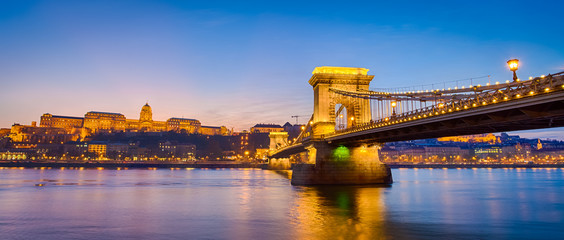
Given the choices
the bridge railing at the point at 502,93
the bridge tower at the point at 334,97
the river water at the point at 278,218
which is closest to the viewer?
the bridge railing at the point at 502,93

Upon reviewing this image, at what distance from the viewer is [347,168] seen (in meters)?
41.4

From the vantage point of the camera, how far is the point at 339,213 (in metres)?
24.9

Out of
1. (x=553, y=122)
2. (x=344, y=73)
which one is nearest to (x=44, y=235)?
(x=553, y=122)

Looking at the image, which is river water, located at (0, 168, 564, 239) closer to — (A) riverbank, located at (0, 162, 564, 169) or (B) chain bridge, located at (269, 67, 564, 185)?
(B) chain bridge, located at (269, 67, 564, 185)

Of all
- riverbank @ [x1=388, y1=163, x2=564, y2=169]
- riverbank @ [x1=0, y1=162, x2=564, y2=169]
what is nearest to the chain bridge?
riverbank @ [x1=0, y1=162, x2=564, y2=169]

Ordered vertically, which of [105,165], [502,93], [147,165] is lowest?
[105,165]

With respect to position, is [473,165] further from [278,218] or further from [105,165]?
[278,218]

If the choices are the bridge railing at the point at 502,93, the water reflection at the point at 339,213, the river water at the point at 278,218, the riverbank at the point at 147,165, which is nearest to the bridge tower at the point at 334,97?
the water reflection at the point at 339,213

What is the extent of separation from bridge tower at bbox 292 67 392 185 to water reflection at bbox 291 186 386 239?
2.11m

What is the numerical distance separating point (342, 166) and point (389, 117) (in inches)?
407

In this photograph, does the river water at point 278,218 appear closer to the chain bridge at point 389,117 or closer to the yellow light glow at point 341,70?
the chain bridge at point 389,117

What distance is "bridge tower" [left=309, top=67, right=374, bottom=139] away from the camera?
4497 centimetres

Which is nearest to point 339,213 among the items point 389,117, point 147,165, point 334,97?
point 389,117

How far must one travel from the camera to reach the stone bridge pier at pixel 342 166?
40844 mm
